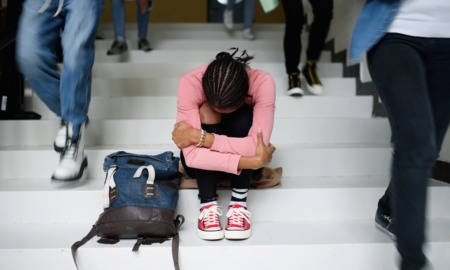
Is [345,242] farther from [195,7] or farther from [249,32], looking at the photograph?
[195,7]

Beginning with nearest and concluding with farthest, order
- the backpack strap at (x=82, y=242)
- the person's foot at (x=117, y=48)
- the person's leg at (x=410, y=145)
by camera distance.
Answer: the person's leg at (x=410, y=145) → the backpack strap at (x=82, y=242) → the person's foot at (x=117, y=48)

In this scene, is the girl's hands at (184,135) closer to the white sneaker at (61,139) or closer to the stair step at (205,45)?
the white sneaker at (61,139)

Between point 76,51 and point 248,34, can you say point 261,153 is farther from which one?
point 248,34

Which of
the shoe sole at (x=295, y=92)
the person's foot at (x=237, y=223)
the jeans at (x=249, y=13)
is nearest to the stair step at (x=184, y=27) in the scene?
the jeans at (x=249, y=13)

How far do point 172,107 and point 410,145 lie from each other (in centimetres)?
135

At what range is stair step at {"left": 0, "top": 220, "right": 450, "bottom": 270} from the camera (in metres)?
1.19

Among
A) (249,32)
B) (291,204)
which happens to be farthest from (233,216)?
(249,32)

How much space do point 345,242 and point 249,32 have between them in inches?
83.5

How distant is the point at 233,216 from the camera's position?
4.28 feet

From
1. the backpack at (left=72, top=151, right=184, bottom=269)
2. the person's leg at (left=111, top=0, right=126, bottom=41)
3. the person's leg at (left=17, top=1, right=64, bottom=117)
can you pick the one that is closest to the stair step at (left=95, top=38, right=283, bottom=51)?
the person's leg at (left=111, top=0, right=126, bottom=41)

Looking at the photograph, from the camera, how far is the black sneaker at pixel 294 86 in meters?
2.04

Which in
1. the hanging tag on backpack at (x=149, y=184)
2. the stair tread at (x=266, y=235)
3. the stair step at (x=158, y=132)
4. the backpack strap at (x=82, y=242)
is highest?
the hanging tag on backpack at (x=149, y=184)

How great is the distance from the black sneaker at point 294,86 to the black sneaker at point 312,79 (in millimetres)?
104

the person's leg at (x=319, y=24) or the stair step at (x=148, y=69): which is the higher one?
the person's leg at (x=319, y=24)
